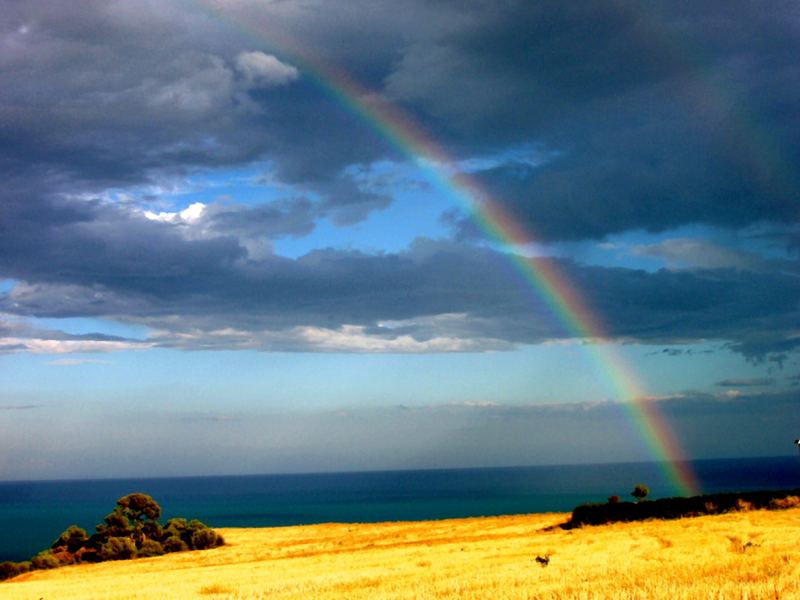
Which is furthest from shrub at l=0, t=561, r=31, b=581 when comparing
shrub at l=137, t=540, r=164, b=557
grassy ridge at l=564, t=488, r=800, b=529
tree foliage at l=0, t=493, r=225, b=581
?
grassy ridge at l=564, t=488, r=800, b=529

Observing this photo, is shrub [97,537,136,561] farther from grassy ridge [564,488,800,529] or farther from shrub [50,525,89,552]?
grassy ridge [564,488,800,529]

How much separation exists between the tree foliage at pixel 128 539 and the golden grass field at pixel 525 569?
1104cm

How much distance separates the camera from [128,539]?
222ft

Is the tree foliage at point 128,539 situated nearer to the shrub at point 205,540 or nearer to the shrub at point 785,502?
the shrub at point 205,540

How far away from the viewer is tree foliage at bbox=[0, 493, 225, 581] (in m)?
65.9

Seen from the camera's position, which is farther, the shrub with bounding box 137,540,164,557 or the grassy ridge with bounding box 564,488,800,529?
the shrub with bounding box 137,540,164,557

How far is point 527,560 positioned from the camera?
102ft

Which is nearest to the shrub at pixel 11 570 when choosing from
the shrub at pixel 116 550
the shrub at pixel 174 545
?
the shrub at pixel 116 550

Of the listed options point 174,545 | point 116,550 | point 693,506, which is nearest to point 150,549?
point 116,550

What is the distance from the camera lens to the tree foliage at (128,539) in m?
65.9

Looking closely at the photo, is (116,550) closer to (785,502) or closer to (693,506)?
(693,506)

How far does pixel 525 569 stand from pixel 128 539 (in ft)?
163

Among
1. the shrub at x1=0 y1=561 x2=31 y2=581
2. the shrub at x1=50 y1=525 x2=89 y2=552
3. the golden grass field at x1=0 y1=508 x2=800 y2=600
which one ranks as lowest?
the shrub at x1=0 y1=561 x2=31 y2=581

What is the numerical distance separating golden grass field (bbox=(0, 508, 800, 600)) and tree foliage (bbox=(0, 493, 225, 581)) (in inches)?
435
